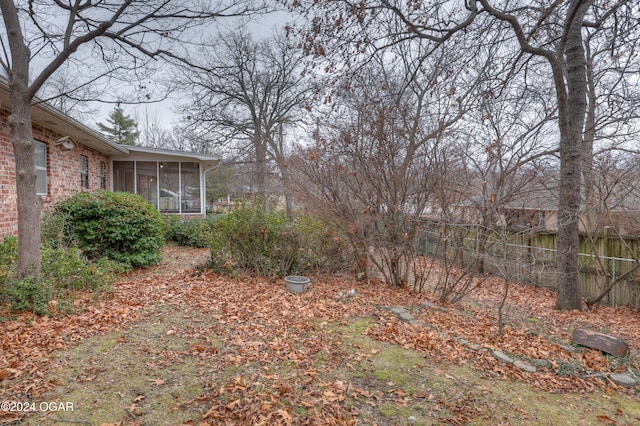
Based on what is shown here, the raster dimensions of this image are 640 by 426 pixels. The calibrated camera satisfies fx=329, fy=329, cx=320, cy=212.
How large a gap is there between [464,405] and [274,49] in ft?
52.6

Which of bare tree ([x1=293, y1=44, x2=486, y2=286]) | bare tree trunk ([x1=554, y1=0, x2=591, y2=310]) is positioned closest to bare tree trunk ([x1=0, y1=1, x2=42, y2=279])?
bare tree ([x1=293, y1=44, x2=486, y2=286])

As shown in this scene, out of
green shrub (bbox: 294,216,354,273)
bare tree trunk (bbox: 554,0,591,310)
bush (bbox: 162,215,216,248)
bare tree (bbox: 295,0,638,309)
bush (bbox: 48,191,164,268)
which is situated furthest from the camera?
bush (bbox: 162,215,216,248)

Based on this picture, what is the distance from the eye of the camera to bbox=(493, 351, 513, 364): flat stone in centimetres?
323

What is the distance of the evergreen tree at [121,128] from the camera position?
2666cm

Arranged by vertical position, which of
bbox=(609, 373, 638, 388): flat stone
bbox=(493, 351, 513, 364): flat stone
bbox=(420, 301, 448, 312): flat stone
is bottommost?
bbox=(609, 373, 638, 388): flat stone

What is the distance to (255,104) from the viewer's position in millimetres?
15883

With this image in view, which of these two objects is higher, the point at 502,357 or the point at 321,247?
the point at 321,247

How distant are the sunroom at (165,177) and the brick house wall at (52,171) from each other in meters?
0.59

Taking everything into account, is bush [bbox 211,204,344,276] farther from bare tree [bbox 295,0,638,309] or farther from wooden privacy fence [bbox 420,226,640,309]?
bare tree [bbox 295,0,638,309]

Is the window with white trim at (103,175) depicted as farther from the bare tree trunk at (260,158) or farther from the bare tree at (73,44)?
the bare tree at (73,44)

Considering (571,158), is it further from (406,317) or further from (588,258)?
(406,317)

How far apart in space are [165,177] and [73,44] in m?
8.78

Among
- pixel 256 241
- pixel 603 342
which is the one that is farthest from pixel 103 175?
pixel 603 342

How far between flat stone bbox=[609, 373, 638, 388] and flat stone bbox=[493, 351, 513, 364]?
2.77 feet
